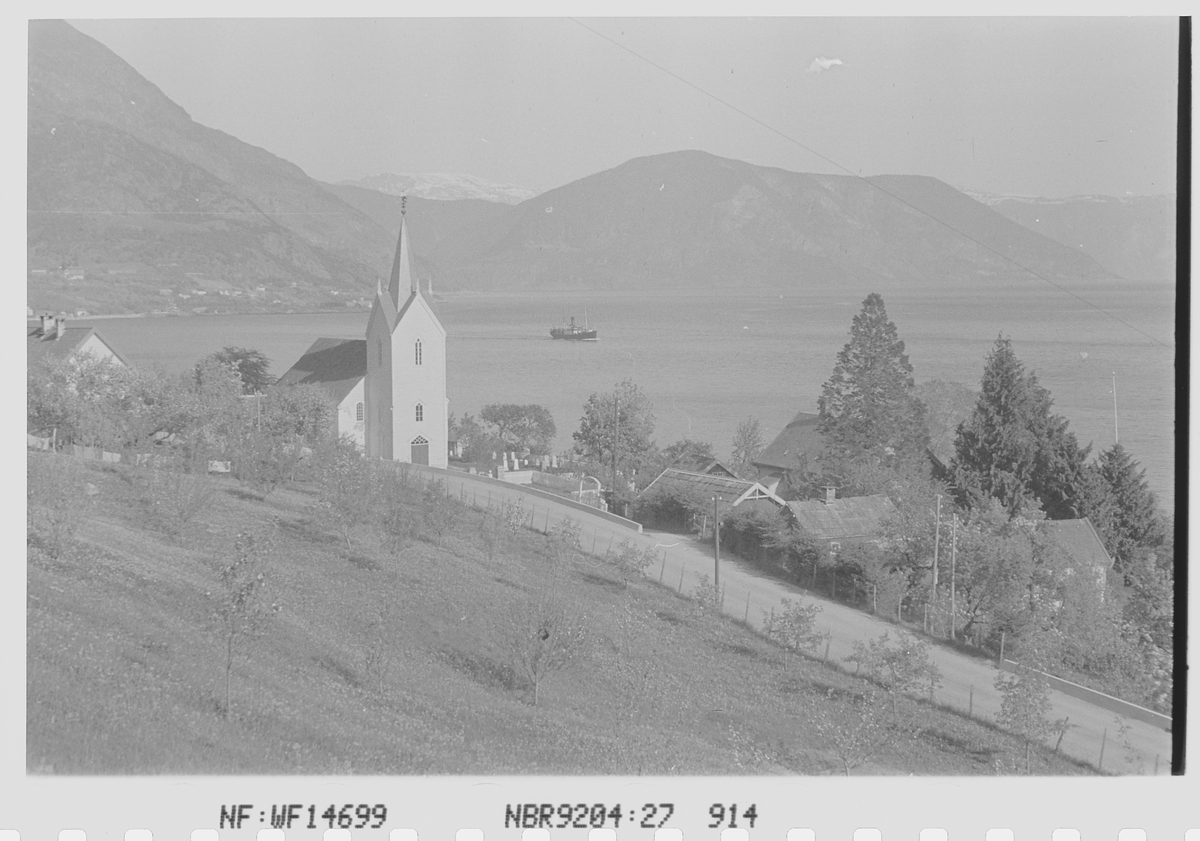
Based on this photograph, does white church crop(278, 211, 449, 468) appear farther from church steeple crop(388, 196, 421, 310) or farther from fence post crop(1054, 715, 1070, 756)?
fence post crop(1054, 715, 1070, 756)

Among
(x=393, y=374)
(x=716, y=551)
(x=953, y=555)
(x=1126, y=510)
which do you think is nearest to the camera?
(x=1126, y=510)

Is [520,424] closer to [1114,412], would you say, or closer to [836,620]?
[836,620]

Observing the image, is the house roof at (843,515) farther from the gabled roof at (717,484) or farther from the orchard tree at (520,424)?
the orchard tree at (520,424)

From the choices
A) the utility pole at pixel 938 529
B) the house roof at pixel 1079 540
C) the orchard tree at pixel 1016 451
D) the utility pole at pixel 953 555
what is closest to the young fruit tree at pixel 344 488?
the utility pole at pixel 938 529

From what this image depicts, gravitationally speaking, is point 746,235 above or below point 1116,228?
above

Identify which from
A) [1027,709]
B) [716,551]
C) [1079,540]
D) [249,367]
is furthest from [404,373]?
[1079,540]

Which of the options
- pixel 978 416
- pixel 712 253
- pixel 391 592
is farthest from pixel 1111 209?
pixel 391 592
